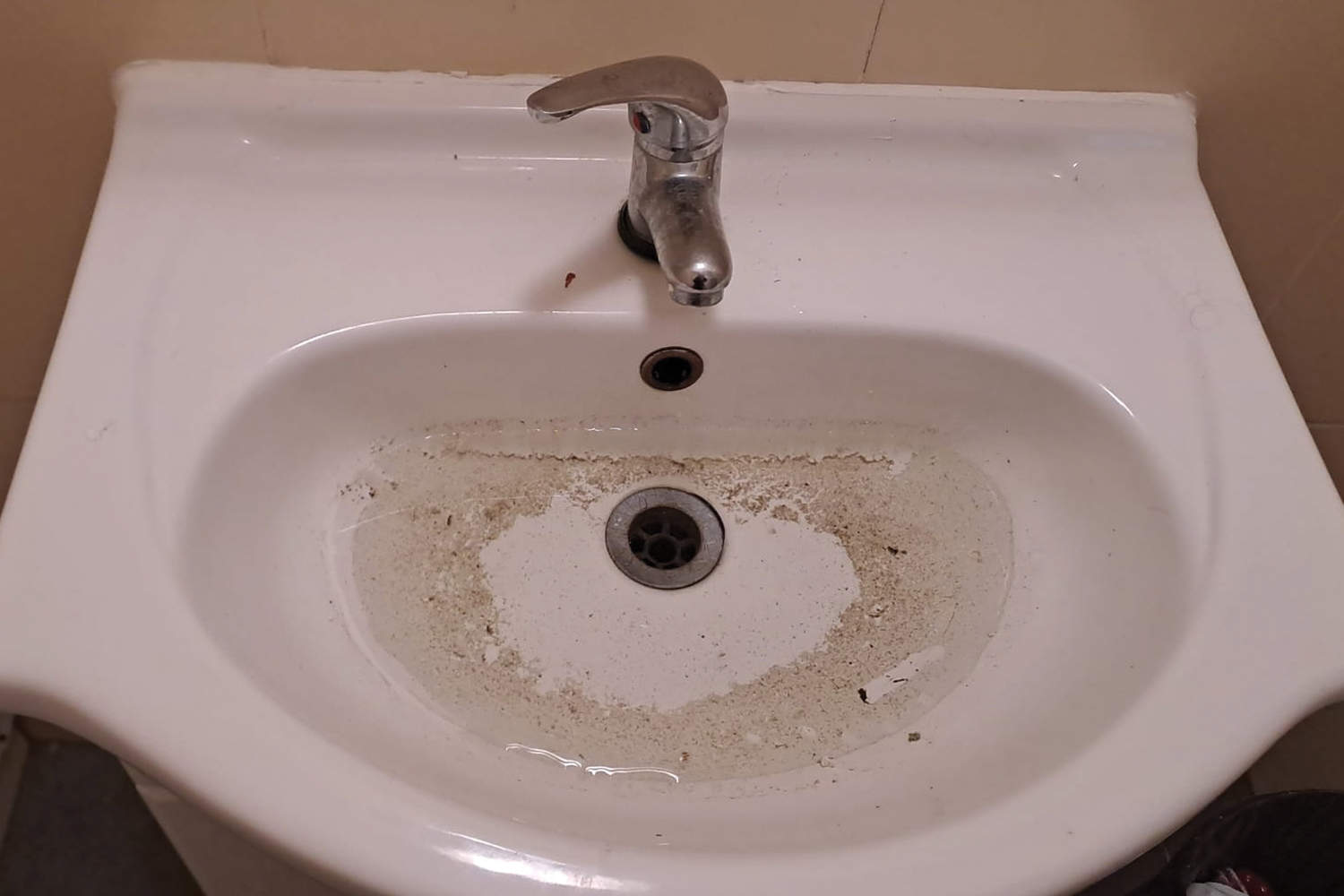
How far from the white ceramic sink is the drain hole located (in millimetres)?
19

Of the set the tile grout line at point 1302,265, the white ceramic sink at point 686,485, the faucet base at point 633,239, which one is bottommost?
the white ceramic sink at point 686,485

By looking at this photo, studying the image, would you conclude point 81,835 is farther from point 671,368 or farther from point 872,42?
point 872,42

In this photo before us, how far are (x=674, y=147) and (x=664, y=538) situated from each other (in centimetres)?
21

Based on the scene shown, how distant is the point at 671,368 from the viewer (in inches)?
22.3

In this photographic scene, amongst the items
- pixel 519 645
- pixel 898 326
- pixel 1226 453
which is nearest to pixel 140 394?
pixel 519 645

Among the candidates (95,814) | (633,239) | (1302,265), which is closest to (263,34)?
(633,239)

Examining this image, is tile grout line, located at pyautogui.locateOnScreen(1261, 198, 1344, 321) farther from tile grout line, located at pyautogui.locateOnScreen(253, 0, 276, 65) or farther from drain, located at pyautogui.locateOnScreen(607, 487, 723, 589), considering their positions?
tile grout line, located at pyautogui.locateOnScreen(253, 0, 276, 65)

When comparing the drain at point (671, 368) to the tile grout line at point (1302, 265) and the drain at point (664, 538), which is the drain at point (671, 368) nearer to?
the drain at point (664, 538)

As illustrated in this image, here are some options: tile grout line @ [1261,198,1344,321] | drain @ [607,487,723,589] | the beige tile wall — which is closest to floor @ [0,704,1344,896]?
tile grout line @ [1261,198,1344,321]

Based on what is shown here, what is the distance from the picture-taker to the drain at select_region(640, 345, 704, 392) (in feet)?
1.82

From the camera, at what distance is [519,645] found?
526 millimetres

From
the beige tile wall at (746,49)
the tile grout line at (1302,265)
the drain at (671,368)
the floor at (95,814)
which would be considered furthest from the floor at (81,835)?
the tile grout line at (1302,265)

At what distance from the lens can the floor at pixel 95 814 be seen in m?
1.03

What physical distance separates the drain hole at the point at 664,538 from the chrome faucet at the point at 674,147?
0.53ft
